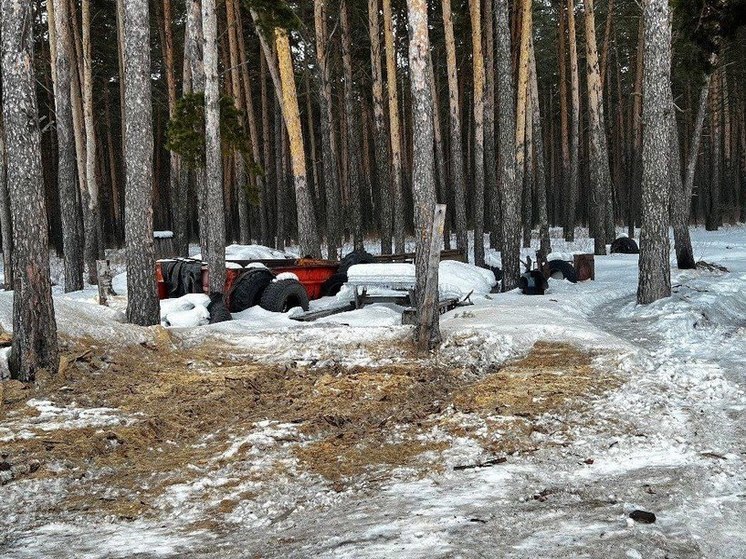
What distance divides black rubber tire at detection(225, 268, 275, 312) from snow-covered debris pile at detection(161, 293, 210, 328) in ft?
1.67

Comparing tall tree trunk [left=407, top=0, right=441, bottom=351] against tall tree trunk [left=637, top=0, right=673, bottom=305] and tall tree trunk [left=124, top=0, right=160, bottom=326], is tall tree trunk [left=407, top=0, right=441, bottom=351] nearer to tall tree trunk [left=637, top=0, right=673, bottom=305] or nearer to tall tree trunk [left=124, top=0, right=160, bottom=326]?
tall tree trunk [left=124, top=0, right=160, bottom=326]

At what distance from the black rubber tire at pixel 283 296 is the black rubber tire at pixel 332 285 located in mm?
1574

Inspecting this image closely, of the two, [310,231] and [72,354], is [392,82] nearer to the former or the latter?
[310,231]

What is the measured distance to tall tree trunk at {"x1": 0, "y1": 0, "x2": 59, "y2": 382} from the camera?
585 cm

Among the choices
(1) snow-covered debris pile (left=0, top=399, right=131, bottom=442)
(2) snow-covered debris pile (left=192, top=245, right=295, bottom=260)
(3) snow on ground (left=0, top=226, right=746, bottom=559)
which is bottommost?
(3) snow on ground (left=0, top=226, right=746, bottom=559)

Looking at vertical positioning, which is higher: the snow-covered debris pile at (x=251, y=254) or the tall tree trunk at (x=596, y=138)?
the tall tree trunk at (x=596, y=138)

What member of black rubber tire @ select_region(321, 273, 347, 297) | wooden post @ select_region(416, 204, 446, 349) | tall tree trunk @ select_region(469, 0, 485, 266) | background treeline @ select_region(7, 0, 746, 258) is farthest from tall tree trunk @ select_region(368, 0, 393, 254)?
wooden post @ select_region(416, 204, 446, 349)

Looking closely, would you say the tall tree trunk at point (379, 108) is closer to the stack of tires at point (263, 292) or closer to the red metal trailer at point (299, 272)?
the red metal trailer at point (299, 272)

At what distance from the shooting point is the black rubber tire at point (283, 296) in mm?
10531

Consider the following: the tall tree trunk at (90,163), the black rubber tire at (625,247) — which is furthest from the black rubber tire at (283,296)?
the black rubber tire at (625,247)

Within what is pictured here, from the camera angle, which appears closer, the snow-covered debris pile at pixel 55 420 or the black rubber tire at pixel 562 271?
the snow-covered debris pile at pixel 55 420

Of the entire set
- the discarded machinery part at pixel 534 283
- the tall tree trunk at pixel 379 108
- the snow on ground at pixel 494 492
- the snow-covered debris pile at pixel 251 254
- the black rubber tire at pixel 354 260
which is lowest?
the snow on ground at pixel 494 492

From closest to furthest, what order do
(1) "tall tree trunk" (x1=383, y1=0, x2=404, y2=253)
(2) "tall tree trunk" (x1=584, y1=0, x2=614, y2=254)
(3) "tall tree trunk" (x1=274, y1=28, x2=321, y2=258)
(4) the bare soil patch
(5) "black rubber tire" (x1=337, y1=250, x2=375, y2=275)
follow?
(4) the bare soil patch → (5) "black rubber tire" (x1=337, y1=250, x2=375, y2=275) → (3) "tall tree trunk" (x1=274, y1=28, x2=321, y2=258) → (1) "tall tree trunk" (x1=383, y1=0, x2=404, y2=253) → (2) "tall tree trunk" (x1=584, y1=0, x2=614, y2=254)

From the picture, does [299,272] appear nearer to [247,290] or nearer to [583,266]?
[247,290]
